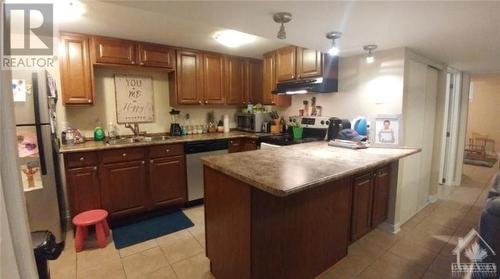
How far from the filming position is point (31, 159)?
2225mm

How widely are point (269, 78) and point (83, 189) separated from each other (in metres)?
2.84

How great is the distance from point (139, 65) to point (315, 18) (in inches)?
94.3

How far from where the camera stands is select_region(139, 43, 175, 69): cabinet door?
3.14 metres

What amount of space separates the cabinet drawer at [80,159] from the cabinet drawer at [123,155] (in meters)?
0.10

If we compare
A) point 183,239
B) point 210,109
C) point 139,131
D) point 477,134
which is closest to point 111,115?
point 139,131

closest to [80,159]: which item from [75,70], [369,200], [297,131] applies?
[75,70]

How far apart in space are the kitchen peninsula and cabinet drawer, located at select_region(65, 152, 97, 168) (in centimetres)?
155

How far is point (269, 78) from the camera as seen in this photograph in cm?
374

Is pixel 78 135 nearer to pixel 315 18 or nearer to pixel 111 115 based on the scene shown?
pixel 111 115

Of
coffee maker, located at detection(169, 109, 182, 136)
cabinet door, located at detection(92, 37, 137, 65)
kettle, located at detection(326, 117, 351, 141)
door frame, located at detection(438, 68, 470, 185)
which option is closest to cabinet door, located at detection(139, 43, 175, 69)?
cabinet door, located at detection(92, 37, 137, 65)

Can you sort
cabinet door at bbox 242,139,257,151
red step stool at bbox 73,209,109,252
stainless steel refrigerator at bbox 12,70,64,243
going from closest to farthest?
stainless steel refrigerator at bbox 12,70,64,243 → red step stool at bbox 73,209,109,252 → cabinet door at bbox 242,139,257,151

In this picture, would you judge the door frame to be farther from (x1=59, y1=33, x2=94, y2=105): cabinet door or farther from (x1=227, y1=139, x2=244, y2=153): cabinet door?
(x1=59, y1=33, x2=94, y2=105): cabinet door

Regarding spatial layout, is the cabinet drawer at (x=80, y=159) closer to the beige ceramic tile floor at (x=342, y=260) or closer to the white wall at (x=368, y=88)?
the beige ceramic tile floor at (x=342, y=260)

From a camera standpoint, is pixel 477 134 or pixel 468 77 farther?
pixel 477 134
